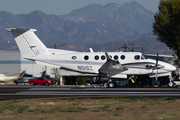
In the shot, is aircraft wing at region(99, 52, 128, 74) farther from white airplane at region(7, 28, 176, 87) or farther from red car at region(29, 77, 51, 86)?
red car at region(29, 77, 51, 86)

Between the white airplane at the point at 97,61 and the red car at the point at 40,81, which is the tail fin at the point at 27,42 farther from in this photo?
the red car at the point at 40,81

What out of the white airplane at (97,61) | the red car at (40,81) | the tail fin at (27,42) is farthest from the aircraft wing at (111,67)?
the red car at (40,81)

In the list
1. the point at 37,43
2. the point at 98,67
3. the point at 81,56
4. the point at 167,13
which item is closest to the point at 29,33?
the point at 37,43

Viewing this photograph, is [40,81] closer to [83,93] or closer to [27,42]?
[27,42]

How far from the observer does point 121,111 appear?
1538cm

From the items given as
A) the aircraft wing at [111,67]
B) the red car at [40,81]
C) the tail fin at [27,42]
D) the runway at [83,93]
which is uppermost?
the tail fin at [27,42]

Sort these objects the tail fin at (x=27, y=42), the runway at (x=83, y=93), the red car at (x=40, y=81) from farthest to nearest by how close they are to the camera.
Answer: the red car at (x=40, y=81) → the tail fin at (x=27, y=42) → the runway at (x=83, y=93)

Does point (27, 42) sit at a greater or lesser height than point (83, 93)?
greater

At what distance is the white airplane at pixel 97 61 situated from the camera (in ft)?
111

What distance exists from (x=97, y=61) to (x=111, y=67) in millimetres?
2487

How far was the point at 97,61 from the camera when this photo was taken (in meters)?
34.5

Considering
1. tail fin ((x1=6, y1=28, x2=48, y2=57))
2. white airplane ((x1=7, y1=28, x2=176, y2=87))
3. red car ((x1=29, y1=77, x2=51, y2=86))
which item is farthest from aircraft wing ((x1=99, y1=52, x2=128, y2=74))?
red car ((x1=29, y1=77, x2=51, y2=86))

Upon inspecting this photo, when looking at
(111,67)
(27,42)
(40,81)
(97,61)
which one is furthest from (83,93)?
(40,81)

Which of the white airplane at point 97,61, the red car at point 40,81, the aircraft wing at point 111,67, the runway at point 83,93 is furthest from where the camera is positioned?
the red car at point 40,81
